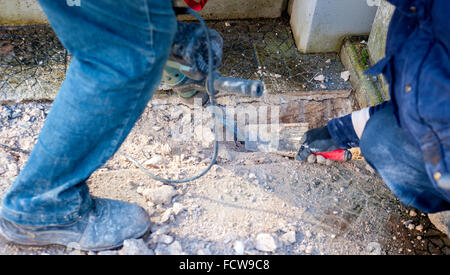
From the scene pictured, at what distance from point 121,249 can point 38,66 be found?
1257 mm

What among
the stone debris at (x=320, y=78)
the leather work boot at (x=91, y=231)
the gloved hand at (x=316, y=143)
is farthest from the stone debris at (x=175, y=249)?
the stone debris at (x=320, y=78)

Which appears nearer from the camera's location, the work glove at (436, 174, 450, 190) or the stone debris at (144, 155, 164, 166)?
the work glove at (436, 174, 450, 190)

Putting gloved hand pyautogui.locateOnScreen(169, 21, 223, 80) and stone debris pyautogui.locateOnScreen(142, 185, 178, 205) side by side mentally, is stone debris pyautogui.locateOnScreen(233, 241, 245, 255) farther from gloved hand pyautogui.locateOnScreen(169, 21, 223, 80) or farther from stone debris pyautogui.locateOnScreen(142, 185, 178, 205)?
gloved hand pyautogui.locateOnScreen(169, 21, 223, 80)

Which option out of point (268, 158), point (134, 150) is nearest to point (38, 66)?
point (134, 150)

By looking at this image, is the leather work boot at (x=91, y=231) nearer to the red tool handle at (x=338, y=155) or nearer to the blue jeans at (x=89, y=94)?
the blue jeans at (x=89, y=94)

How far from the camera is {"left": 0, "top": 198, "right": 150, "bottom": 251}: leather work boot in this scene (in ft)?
4.47

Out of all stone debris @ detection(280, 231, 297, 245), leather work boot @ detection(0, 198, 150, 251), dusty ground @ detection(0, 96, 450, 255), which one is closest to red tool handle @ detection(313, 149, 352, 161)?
dusty ground @ detection(0, 96, 450, 255)

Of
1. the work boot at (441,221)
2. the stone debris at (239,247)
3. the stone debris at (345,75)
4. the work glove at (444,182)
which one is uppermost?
the work glove at (444,182)

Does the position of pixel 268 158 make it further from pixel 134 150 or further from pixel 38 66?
pixel 38 66

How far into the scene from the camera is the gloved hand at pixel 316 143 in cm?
180

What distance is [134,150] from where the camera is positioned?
189 centimetres

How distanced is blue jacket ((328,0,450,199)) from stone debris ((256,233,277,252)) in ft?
1.92

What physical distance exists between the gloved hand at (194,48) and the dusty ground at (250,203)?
1.77 ft
